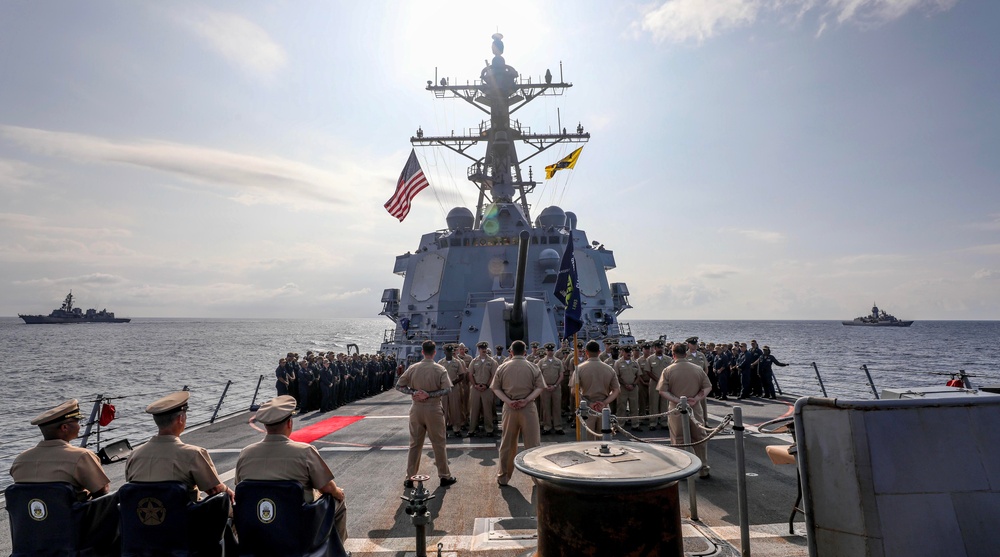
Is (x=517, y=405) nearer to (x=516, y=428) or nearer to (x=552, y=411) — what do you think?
(x=516, y=428)

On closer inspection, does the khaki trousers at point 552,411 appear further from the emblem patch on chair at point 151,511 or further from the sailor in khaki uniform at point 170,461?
the emblem patch on chair at point 151,511

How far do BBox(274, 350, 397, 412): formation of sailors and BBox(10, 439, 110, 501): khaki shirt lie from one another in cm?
773

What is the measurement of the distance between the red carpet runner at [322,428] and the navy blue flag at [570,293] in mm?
4815

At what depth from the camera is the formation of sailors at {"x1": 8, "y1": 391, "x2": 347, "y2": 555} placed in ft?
9.05

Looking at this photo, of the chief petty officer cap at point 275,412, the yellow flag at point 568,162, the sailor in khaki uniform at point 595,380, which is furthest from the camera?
the yellow flag at point 568,162

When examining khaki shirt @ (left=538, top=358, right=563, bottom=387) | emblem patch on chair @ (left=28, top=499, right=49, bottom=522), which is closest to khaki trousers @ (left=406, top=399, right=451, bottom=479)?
khaki shirt @ (left=538, top=358, right=563, bottom=387)

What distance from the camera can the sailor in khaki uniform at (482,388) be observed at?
338 inches

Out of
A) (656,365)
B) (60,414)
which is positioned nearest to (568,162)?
(656,365)

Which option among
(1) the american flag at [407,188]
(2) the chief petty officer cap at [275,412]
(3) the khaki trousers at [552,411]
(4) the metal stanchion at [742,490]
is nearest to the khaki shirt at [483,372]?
(3) the khaki trousers at [552,411]

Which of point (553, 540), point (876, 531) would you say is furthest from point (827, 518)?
point (553, 540)

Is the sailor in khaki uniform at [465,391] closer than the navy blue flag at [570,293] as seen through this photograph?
No

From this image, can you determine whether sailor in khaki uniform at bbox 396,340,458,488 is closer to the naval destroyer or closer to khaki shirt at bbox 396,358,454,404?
khaki shirt at bbox 396,358,454,404

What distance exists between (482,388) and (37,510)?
6.24 metres

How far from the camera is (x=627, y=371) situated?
956cm
